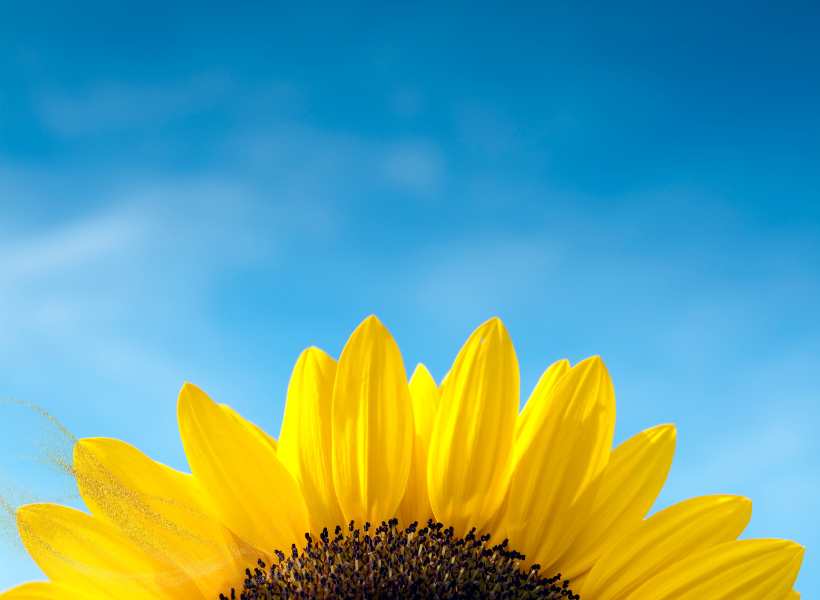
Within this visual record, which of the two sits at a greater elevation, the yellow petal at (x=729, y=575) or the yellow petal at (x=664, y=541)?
the yellow petal at (x=664, y=541)

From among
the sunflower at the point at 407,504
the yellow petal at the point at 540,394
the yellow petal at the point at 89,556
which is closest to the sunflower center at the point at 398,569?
the sunflower at the point at 407,504

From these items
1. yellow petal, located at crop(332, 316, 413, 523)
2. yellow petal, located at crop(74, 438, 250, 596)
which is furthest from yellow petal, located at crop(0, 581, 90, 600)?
yellow petal, located at crop(332, 316, 413, 523)

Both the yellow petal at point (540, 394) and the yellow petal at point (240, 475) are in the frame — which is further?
the yellow petal at point (540, 394)

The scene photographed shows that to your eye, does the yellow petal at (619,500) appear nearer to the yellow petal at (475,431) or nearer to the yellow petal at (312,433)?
the yellow petal at (475,431)

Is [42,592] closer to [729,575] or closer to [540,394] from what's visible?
[540,394]

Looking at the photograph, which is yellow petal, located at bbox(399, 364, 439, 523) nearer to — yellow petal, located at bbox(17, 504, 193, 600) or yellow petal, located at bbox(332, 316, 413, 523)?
yellow petal, located at bbox(332, 316, 413, 523)

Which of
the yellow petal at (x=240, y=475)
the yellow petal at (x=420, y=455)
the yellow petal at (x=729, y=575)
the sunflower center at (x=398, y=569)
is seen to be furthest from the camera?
the yellow petal at (x=420, y=455)

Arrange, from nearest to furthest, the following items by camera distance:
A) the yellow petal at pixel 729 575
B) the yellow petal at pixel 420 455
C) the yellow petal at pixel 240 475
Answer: the yellow petal at pixel 240 475 → the yellow petal at pixel 729 575 → the yellow petal at pixel 420 455

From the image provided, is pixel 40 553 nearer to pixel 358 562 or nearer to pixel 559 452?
pixel 358 562

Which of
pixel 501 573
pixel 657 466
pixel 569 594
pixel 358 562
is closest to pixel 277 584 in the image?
pixel 358 562
